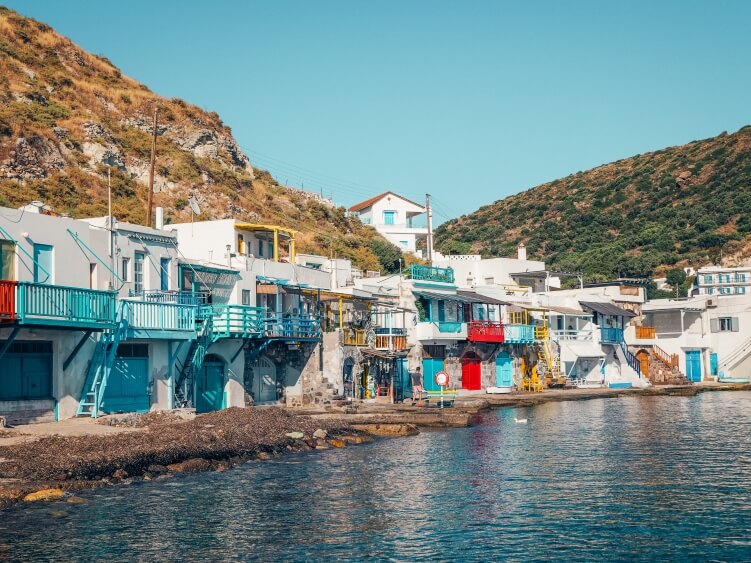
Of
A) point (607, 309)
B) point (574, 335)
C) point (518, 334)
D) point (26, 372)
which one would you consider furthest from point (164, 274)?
point (607, 309)

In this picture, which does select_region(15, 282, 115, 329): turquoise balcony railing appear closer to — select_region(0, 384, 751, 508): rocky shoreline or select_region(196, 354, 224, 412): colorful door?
select_region(0, 384, 751, 508): rocky shoreline

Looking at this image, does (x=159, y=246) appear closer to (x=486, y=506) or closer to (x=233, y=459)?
(x=233, y=459)

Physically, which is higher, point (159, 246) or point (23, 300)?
point (159, 246)

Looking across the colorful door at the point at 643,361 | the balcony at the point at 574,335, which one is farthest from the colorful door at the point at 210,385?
the colorful door at the point at 643,361

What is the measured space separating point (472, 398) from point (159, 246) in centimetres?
2543

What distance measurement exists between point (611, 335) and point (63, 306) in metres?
55.1

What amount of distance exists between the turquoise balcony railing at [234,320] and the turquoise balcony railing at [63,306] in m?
7.32

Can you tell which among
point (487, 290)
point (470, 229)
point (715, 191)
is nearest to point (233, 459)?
point (487, 290)

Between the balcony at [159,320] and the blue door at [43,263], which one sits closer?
the blue door at [43,263]

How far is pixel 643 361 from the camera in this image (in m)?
85.2

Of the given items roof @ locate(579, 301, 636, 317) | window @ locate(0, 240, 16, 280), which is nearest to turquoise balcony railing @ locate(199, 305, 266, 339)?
window @ locate(0, 240, 16, 280)

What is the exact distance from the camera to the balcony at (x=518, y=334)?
230 feet

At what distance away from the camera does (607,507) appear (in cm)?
2483

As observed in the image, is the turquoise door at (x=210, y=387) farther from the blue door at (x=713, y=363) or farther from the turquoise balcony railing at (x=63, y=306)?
the blue door at (x=713, y=363)
